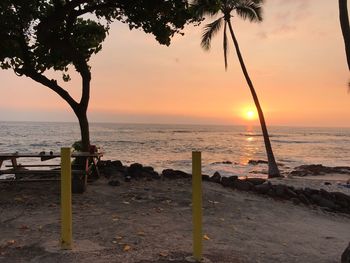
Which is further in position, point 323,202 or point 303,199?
point 323,202

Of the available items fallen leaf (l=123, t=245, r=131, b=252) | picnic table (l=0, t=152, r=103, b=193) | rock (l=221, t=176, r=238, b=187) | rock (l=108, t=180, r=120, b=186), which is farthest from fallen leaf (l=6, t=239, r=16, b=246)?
rock (l=221, t=176, r=238, b=187)

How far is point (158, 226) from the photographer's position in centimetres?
738

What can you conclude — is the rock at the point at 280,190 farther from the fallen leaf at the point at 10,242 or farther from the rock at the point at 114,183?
the fallen leaf at the point at 10,242

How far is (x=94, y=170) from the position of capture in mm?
11570

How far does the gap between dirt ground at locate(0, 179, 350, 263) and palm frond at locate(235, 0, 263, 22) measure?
11.8 m

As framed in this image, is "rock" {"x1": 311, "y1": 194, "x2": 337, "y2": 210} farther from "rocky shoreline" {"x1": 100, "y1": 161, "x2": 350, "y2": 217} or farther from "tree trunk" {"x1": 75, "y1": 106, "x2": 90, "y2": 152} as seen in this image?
"tree trunk" {"x1": 75, "y1": 106, "x2": 90, "y2": 152}

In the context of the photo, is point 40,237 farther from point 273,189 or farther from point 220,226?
point 273,189

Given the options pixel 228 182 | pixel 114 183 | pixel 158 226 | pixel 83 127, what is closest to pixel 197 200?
pixel 158 226

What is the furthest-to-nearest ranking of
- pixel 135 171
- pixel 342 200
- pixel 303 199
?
pixel 342 200
pixel 135 171
pixel 303 199

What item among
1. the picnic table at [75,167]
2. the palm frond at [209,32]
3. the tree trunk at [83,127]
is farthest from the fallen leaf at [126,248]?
the palm frond at [209,32]

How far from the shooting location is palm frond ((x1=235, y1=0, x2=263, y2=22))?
68.1 feet

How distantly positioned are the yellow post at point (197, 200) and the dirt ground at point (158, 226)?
9.7 inches

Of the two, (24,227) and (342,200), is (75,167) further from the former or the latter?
(342,200)

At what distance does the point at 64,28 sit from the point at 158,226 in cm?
638
